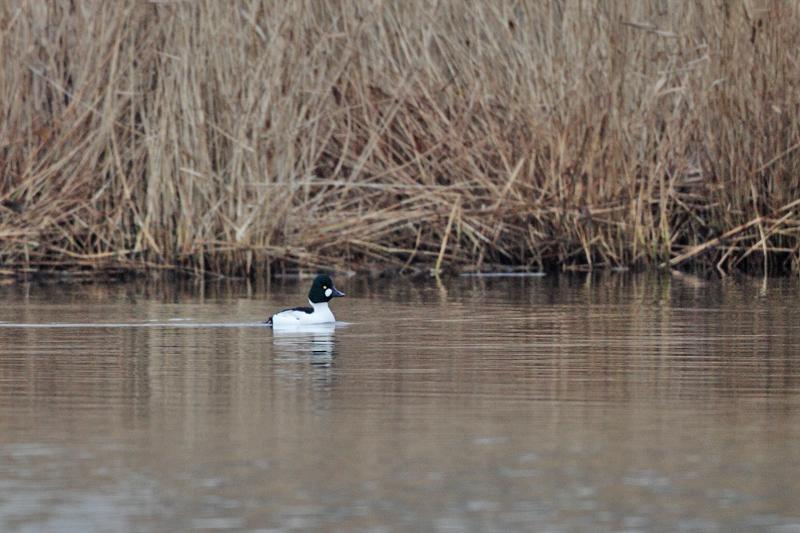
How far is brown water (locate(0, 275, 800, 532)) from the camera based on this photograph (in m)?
4.96

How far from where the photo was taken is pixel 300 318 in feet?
33.6

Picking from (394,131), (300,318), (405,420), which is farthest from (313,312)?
(394,131)

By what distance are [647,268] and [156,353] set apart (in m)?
6.30

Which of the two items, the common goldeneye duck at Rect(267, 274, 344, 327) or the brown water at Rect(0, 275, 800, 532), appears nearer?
the brown water at Rect(0, 275, 800, 532)

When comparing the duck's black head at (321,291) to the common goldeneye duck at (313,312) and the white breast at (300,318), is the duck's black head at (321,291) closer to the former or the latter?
the common goldeneye duck at (313,312)

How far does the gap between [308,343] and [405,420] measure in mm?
3212

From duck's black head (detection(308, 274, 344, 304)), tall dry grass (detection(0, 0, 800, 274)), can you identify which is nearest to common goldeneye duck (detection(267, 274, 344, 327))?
duck's black head (detection(308, 274, 344, 304))

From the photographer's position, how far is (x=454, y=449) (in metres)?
5.80

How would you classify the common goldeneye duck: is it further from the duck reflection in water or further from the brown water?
the brown water

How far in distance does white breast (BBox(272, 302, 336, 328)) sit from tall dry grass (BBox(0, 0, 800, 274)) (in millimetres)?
3267

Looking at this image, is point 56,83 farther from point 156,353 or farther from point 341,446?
point 341,446

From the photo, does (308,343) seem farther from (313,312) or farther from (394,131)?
(394,131)

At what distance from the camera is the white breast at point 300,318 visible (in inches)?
401

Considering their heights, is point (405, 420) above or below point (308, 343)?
below
